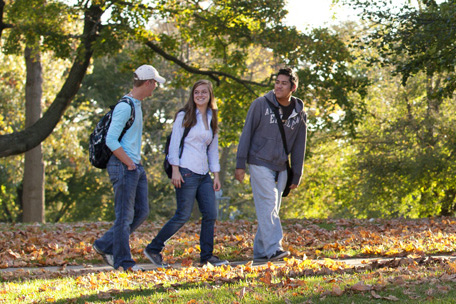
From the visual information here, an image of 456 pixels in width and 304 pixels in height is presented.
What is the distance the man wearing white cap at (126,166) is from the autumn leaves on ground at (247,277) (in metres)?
0.34

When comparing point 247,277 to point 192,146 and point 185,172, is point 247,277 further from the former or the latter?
point 192,146

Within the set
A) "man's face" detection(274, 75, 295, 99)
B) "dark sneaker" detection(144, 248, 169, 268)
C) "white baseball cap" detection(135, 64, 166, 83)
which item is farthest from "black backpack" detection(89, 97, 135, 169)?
"man's face" detection(274, 75, 295, 99)

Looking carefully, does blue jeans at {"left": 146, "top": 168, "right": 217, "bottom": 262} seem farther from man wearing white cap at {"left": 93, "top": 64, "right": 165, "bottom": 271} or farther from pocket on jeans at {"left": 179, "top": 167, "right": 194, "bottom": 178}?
man wearing white cap at {"left": 93, "top": 64, "right": 165, "bottom": 271}

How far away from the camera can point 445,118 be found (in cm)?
2305

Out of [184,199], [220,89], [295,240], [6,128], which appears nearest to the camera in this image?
[184,199]

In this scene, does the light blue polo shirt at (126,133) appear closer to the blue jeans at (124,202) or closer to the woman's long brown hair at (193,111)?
the blue jeans at (124,202)

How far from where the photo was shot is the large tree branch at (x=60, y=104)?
50.1 feet

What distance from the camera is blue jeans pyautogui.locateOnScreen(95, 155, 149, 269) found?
686cm

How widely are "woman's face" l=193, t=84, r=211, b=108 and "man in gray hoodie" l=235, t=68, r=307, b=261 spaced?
1.96 ft

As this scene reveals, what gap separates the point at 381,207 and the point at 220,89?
34.4ft

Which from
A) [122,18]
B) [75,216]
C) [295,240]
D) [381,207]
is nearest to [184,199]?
[295,240]

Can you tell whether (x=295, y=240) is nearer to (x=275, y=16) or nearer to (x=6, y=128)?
(x=275, y=16)

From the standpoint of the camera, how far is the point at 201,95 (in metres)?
7.48

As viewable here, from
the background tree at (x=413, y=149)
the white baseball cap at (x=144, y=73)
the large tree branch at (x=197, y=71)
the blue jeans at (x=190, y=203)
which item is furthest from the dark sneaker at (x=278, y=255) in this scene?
the background tree at (x=413, y=149)
